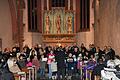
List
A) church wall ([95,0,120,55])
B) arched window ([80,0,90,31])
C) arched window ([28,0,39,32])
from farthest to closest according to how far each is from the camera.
A: arched window ([28,0,39,32]), arched window ([80,0,90,31]), church wall ([95,0,120,55])

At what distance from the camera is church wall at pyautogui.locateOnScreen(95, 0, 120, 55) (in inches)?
730

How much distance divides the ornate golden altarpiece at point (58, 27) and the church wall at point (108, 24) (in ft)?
17.6

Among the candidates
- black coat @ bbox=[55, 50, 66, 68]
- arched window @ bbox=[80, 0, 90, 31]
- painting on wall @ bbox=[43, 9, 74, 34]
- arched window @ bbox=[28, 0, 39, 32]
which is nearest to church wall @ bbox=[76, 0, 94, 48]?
arched window @ bbox=[80, 0, 90, 31]

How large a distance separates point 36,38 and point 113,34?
11.1 metres

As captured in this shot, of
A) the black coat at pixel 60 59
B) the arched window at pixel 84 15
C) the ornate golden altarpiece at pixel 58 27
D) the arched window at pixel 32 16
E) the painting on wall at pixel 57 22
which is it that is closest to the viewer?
the black coat at pixel 60 59

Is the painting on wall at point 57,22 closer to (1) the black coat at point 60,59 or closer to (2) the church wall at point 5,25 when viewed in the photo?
(2) the church wall at point 5,25

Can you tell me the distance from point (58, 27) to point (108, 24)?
9.78 metres

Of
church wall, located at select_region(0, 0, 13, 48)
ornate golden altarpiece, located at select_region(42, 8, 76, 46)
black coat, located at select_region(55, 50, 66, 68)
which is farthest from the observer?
ornate golden altarpiece, located at select_region(42, 8, 76, 46)

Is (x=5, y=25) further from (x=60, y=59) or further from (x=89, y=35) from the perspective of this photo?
(x=60, y=59)

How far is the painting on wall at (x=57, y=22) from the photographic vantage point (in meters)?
30.1

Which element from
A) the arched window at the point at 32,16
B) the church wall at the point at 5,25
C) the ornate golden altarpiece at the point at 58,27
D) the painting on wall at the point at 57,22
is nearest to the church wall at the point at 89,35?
the ornate golden altarpiece at the point at 58,27

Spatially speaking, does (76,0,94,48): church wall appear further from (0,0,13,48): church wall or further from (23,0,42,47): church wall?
(0,0,13,48): church wall

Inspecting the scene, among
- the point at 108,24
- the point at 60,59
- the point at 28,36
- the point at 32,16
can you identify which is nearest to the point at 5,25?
the point at 28,36

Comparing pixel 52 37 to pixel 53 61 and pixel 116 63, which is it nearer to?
pixel 53 61
